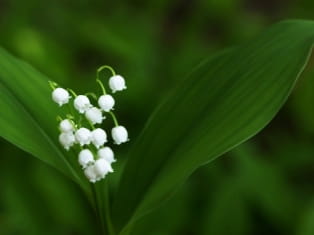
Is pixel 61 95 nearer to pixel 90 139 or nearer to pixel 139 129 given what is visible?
pixel 90 139

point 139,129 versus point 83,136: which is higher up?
point 139,129

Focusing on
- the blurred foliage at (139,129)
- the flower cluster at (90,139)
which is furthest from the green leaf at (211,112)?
the blurred foliage at (139,129)

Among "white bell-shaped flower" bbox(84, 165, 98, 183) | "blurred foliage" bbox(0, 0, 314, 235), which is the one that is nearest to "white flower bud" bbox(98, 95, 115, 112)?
"white bell-shaped flower" bbox(84, 165, 98, 183)

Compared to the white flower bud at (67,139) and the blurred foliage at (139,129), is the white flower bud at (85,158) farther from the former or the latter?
the blurred foliage at (139,129)

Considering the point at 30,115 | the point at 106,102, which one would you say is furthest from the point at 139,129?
the point at 106,102

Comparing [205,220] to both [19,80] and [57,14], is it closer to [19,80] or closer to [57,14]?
[19,80]

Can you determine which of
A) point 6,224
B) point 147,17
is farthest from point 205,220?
point 147,17
